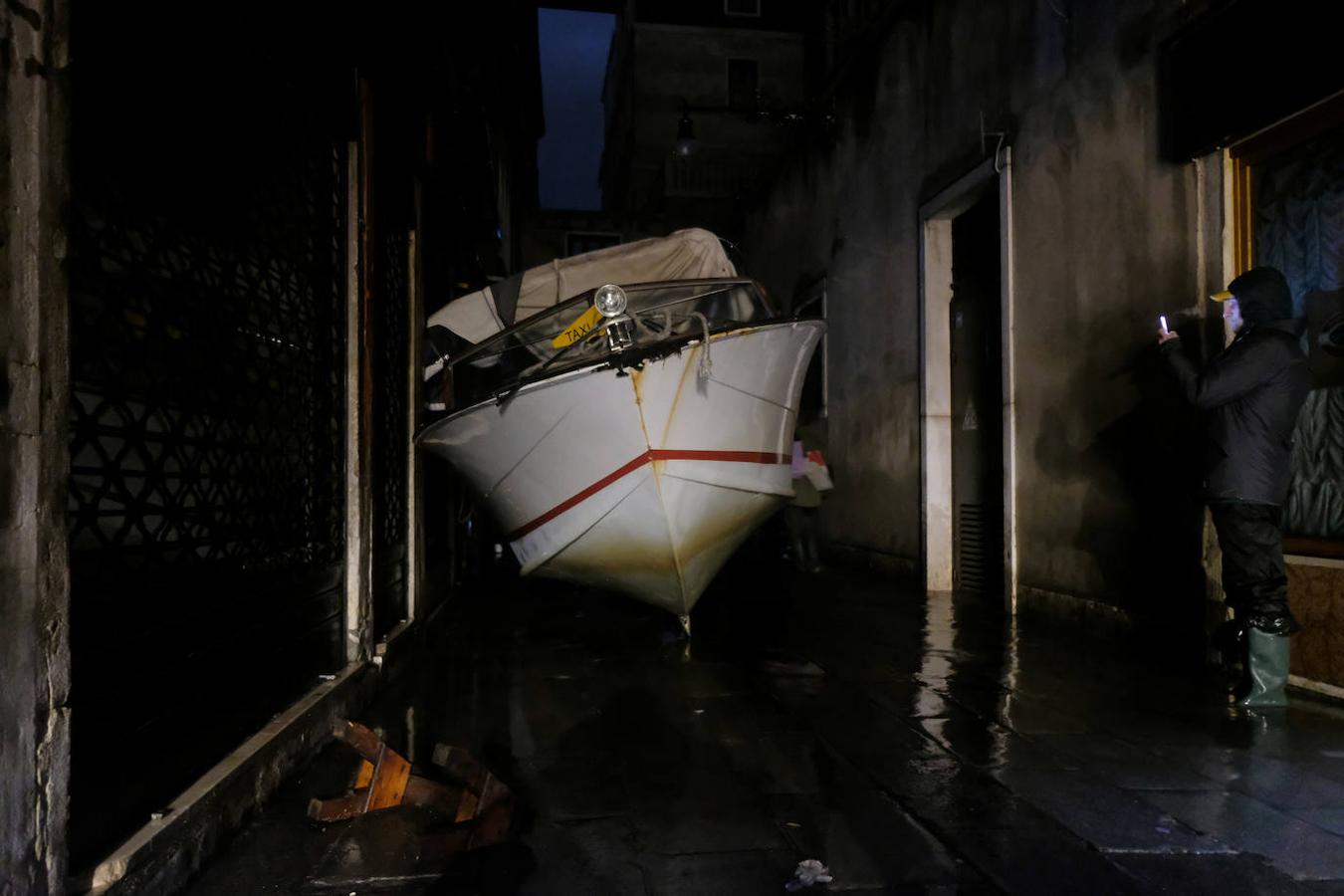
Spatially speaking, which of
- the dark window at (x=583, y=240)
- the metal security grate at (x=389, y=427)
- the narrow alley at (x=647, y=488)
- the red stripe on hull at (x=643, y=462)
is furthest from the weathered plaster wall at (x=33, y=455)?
the dark window at (x=583, y=240)

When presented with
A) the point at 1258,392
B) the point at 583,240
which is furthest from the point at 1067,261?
the point at 583,240

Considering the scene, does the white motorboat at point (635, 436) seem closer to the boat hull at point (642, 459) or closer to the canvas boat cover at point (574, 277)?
the boat hull at point (642, 459)

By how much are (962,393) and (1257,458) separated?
14.1 feet

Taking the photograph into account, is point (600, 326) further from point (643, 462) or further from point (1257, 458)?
point (1257, 458)

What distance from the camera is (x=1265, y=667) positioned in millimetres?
4145

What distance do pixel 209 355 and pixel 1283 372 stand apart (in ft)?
14.7

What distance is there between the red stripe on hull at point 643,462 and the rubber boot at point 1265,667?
290 cm

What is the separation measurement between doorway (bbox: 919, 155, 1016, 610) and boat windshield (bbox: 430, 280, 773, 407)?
8.10ft

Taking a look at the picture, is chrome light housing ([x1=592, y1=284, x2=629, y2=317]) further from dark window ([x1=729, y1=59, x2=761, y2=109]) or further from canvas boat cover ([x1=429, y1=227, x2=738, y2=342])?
dark window ([x1=729, y1=59, x2=761, y2=109])

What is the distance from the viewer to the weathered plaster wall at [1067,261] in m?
5.37

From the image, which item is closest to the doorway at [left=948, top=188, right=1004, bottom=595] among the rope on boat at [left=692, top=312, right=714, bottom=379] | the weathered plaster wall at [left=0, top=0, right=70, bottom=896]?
the rope on boat at [left=692, top=312, right=714, bottom=379]

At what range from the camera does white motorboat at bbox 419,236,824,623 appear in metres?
5.22

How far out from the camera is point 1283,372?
13.4ft

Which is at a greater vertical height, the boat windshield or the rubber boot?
the boat windshield
